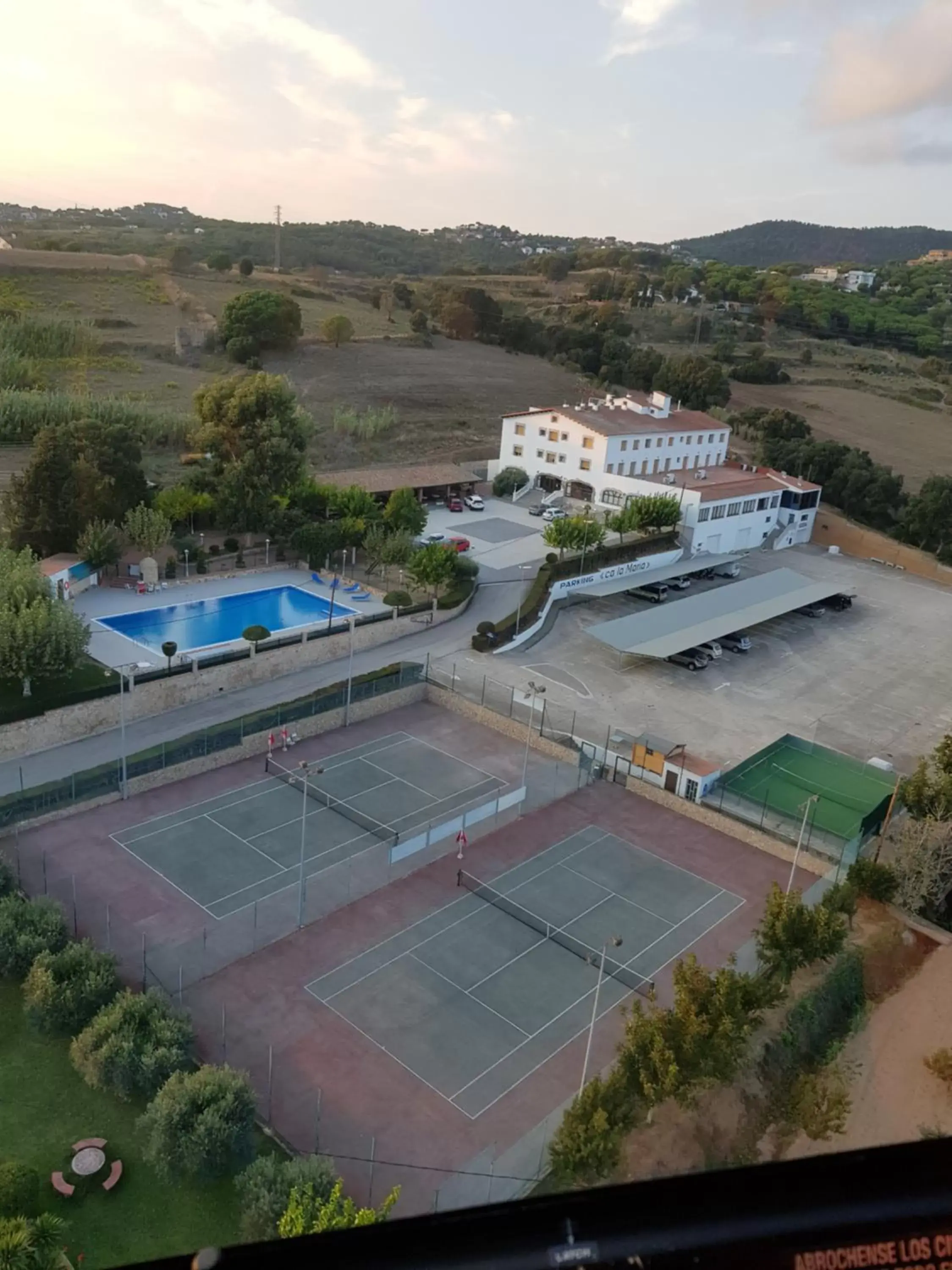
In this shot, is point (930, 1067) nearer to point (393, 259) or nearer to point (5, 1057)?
point (5, 1057)

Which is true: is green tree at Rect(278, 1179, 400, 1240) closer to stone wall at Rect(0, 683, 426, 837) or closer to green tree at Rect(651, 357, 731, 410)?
stone wall at Rect(0, 683, 426, 837)

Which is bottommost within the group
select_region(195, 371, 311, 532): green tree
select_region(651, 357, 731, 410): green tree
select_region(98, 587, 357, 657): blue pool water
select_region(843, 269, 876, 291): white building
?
select_region(98, 587, 357, 657): blue pool water

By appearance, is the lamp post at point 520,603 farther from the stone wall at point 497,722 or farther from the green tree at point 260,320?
the green tree at point 260,320

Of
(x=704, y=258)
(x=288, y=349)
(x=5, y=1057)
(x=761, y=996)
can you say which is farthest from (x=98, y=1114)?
(x=704, y=258)

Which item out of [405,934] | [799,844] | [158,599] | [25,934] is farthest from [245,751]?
[799,844]

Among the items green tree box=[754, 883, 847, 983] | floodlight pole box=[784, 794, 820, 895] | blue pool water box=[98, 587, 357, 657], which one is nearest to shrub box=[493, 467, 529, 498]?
blue pool water box=[98, 587, 357, 657]
